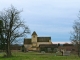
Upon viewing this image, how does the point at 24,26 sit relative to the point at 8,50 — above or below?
above

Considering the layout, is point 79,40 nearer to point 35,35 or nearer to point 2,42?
point 2,42

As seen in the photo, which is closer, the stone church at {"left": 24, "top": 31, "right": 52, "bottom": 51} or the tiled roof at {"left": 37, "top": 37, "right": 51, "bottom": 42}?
the stone church at {"left": 24, "top": 31, "right": 52, "bottom": 51}

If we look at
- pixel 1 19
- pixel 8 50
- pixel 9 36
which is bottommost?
pixel 8 50

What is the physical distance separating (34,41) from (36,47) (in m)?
6.07

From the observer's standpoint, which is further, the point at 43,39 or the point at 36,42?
the point at 43,39

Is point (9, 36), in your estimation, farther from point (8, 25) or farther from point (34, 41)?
point (34, 41)

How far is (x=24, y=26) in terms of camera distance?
4981cm

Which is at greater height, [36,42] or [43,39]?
[43,39]

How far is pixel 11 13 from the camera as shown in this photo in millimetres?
49719

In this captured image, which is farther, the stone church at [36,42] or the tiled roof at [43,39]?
the tiled roof at [43,39]

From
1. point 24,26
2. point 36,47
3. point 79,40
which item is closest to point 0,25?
point 24,26

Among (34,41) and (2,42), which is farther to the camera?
(34,41)

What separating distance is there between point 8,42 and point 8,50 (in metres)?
1.80

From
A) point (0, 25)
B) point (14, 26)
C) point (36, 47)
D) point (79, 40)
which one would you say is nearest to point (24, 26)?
point (14, 26)
